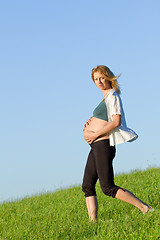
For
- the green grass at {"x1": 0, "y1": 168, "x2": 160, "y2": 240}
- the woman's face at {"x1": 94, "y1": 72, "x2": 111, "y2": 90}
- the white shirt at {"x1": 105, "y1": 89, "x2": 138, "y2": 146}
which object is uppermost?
the woman's face at {"x1": 94, "y1": 72, "x2": 111, "y2": 90}

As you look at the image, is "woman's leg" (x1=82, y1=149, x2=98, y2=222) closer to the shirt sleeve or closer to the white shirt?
the white shirt

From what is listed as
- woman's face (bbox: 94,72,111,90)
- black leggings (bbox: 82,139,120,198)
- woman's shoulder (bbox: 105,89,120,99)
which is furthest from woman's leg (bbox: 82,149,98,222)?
woman's face (bbox: 94,72,111,90)

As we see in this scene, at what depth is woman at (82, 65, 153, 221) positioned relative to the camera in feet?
15.9

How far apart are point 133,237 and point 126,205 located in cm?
224

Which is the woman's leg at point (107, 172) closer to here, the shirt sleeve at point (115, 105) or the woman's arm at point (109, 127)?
the woman's arm at point (109, 127)

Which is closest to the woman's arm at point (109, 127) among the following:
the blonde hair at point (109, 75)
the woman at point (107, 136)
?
the woman at point (107, 136)

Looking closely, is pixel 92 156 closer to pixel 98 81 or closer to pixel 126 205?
pixel 98 81

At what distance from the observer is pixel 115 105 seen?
4.86 m

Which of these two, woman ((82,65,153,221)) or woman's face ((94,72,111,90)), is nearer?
woman ((82,65,153,221))

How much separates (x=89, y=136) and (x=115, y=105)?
620mm

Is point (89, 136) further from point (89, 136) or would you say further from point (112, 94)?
point (112, 94)

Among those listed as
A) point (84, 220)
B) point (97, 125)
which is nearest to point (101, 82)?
point (97, 125)

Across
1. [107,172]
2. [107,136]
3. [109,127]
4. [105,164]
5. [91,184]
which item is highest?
[109,127]

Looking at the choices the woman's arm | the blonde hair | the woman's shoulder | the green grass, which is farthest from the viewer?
the blonde hair
